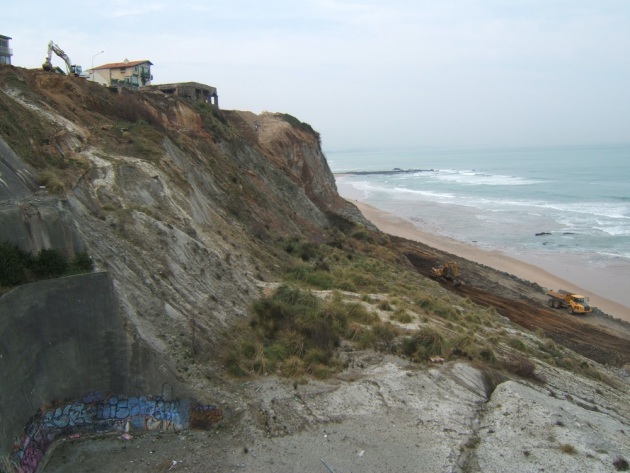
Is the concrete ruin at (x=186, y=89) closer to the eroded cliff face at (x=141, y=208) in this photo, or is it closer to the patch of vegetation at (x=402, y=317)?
the eroded cliff face at (x=141, y=208)

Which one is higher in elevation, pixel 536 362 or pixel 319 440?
pixel 319 440

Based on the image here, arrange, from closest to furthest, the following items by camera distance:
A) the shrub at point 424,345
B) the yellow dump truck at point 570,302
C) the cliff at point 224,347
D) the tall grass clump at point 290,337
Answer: the cliff at point 224,347
the tall grass clump at point 290,337
the shrub at point 424,345
the yellow dump truck at point 570,302

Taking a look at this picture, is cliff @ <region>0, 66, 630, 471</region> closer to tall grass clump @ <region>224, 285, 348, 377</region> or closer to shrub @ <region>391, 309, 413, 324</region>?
tall grass clump @ <region>224, 285, 348, 377</region>

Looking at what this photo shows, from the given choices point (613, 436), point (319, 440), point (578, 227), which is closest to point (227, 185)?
point (319, 440)

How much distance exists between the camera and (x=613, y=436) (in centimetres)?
1180

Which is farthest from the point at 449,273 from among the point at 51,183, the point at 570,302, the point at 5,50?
the point at 5,50

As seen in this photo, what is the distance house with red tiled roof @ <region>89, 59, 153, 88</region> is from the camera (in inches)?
1645

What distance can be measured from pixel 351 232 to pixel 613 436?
1029 inches

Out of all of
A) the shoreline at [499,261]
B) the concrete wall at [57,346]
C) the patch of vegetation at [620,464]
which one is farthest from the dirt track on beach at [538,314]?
the concrete wall at [57,346]

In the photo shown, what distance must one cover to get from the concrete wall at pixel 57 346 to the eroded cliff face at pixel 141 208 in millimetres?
575

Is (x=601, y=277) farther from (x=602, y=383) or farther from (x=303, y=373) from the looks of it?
(x=303, y=373)

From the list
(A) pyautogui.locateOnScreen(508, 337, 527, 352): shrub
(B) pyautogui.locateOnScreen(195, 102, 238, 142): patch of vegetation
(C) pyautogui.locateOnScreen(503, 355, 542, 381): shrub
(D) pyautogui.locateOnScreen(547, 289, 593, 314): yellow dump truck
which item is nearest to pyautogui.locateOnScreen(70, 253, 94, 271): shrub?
(C) pyautogui.locateOnScreen(503, 355, 542, 381): shrub

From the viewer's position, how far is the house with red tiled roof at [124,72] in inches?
1645

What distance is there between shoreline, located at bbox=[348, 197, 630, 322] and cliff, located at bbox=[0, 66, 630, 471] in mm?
11711
